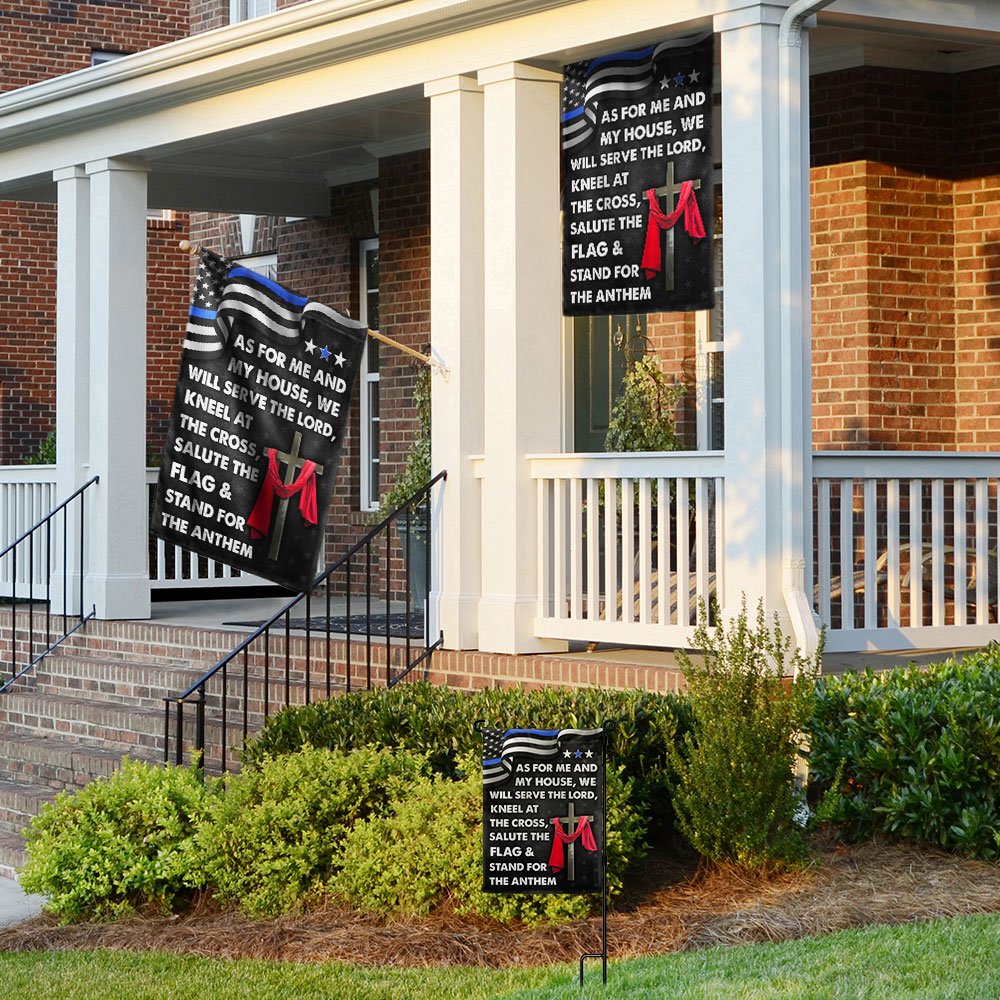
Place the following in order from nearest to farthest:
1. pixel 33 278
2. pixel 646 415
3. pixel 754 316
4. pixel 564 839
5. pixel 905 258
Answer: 1. pixel 564 839
2. pixel 754 316
3. pixel 905 258
4. pixel 646 415
5. pixel 33 278

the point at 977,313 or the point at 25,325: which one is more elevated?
the point at 25,325

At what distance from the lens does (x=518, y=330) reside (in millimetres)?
9359

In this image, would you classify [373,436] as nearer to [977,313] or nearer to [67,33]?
[977,313]

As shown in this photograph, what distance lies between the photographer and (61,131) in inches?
498

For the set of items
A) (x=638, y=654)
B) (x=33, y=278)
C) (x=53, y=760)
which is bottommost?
(x=53, y=760)

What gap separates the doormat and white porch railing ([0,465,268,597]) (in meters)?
1.76

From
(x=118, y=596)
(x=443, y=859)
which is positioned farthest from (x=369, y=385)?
(x=443, y=859)

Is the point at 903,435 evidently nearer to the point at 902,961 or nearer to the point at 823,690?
the point at 823,690

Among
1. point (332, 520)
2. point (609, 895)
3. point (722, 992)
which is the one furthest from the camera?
point (332, 520)

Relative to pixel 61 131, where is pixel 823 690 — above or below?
below

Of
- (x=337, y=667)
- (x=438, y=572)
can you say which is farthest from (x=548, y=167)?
(x=337, y=667)

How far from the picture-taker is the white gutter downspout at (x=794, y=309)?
8.05 meters

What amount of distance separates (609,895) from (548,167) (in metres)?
4.27

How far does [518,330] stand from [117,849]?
352 centimetres
